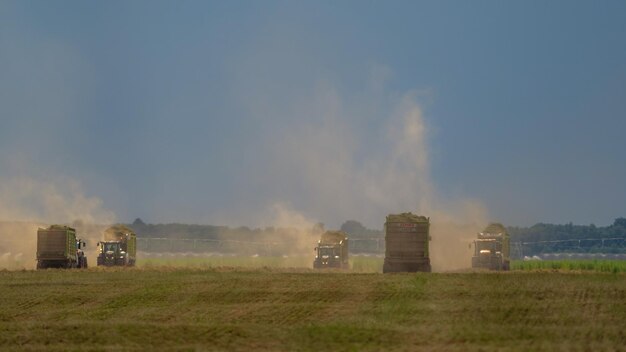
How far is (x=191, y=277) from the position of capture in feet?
212

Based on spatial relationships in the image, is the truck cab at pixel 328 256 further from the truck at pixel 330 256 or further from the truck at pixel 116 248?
the truck at pixel 116 248

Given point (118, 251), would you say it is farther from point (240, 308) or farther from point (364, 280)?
point (240, 308)

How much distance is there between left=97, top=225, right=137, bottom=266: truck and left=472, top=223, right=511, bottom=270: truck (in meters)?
27.2

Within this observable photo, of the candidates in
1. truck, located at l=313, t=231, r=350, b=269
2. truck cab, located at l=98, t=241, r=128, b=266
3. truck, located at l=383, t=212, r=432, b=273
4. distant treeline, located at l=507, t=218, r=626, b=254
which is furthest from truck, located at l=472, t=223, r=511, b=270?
distant treeline, located at l=507, t=218, r=626, b=254

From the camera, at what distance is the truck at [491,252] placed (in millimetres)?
85919

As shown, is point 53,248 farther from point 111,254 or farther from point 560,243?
point 560,243

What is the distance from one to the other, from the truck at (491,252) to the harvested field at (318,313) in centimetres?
2360

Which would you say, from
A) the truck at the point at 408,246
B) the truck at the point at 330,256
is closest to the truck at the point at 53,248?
the truck at the point at 330,256

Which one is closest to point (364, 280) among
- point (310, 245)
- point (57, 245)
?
point (57, 245)

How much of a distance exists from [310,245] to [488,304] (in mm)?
83521

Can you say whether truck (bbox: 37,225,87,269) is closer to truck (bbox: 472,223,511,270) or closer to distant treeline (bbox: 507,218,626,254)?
truck (bbox: 472,223,511,270)

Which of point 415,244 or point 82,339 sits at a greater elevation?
point 415,244

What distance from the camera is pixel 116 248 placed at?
90875 millimetres

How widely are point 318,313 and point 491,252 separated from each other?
4541cm
